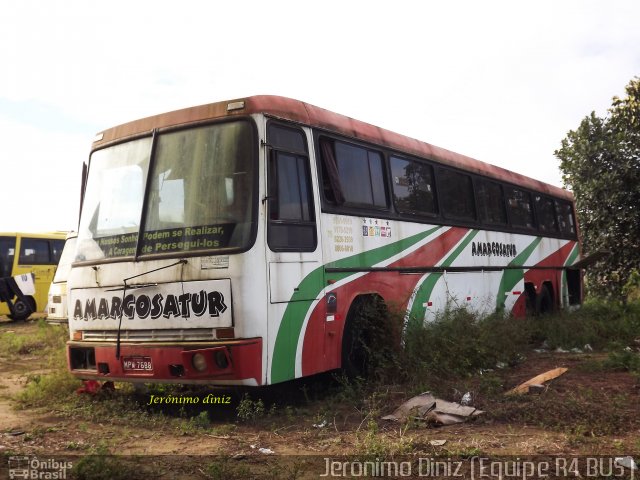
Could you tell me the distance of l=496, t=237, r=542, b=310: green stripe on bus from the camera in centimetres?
1130

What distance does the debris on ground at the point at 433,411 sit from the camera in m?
5.43

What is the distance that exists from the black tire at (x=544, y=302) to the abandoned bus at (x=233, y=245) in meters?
5.89

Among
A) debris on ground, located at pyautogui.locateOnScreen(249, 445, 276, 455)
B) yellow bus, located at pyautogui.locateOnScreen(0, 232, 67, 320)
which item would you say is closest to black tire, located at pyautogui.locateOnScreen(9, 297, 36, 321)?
yellow bus, located at pyautogui.locateOnScreen(0, 232, 67, 320)

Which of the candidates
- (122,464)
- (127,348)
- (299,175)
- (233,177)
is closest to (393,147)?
(299,175)

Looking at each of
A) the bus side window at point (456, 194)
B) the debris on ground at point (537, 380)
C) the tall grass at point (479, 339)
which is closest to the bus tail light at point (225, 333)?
the tall grass at point (479, 339)

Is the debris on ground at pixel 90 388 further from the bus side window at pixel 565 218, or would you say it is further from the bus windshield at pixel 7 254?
the bus windshield at pixel 7 254

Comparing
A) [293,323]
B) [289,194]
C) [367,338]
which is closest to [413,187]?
[367,338]

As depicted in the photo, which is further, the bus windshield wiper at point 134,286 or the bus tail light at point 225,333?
the bus windshield wiper at point 134,286

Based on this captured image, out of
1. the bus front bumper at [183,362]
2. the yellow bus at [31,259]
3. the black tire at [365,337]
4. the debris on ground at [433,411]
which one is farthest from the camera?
the yellow bus at [31,259]

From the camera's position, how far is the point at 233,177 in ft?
19.3

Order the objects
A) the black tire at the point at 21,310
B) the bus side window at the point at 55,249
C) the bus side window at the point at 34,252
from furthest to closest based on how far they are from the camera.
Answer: the bus side window at the point at 55,249 → the bus side window at the point at 34,252 → the black tire at the point at 21,310

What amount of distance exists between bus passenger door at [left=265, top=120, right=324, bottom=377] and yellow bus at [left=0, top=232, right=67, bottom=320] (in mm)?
15922

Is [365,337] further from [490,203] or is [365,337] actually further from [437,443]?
[490,203]

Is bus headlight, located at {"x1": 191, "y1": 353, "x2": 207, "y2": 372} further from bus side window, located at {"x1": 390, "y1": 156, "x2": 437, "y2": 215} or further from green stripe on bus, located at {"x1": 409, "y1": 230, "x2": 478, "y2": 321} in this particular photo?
bus side window, located at {"x1": 390, "y1": 156, "x2": 437, "y2": 215}
